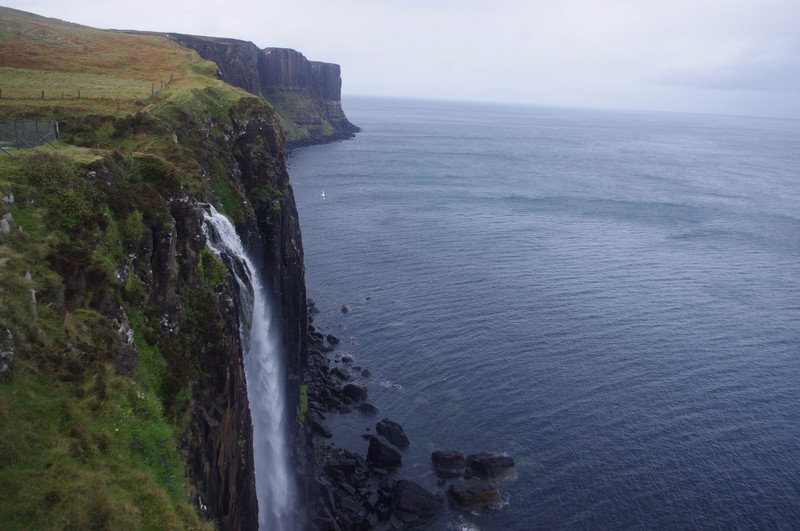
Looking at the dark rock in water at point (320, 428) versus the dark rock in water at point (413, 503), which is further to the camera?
the dark rock in water at point (320, 428)

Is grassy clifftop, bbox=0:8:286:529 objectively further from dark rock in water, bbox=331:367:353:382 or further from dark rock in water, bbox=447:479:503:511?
dark rock in water, bbox=331:367:353:382

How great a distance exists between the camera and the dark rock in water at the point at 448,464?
41.6 m

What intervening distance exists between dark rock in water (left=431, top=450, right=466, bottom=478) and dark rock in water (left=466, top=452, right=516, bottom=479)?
746 mm

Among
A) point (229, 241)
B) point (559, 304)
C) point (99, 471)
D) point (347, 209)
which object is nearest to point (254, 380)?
point (229, 241)

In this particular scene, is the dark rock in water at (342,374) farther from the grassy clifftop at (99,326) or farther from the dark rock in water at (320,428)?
the grassy clifftop at (99,326)

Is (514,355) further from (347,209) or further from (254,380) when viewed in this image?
(347,209)

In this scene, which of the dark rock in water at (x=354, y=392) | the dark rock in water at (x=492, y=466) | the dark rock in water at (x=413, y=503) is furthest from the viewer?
the dark rock in water at (x=354, y=392)

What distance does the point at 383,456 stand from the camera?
4247cm

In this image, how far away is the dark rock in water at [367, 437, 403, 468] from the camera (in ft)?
139

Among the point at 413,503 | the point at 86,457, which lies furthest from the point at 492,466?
the point at 86,457

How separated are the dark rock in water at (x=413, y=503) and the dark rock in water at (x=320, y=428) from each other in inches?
350

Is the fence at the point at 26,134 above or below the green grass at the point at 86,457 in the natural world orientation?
above

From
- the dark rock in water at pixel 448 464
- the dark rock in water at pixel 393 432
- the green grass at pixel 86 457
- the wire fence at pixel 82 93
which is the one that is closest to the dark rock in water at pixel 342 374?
the dark rock in water at pixel 393 432

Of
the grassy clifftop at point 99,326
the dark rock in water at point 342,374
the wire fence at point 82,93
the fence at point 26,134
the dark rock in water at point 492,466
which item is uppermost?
the wire fence at point 82,93
